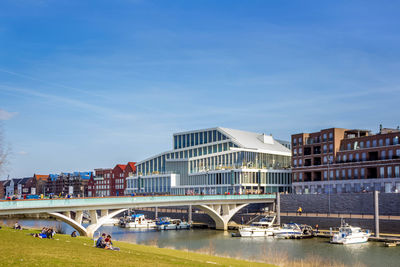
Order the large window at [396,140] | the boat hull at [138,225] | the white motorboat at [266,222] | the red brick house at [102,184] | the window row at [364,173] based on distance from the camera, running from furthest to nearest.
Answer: the red brick house at [102,184] → the boat hull at [138,225] → the large window at [396,140] → the window row at [364,173] → the white motorboat at [266,222]

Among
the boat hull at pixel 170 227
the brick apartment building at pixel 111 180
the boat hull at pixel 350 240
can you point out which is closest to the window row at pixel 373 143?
the boat hull at pixel 350 240

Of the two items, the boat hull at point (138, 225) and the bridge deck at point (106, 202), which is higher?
the bridge deck at point (106, 202)

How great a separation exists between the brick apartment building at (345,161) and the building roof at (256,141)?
570 inches

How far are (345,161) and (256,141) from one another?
33969 mm

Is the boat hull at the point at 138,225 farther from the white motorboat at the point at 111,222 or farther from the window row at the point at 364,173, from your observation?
the window row at the point at 364,173

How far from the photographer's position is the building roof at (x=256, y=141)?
406 ft

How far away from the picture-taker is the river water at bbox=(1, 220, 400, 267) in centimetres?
5288

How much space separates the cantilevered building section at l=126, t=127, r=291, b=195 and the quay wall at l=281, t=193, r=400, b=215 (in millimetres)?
17750

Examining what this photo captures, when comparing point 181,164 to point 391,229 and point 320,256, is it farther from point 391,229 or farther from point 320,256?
point 320,256

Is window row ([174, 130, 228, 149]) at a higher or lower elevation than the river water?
higher

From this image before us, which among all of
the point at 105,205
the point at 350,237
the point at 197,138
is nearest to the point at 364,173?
the point at 350,237

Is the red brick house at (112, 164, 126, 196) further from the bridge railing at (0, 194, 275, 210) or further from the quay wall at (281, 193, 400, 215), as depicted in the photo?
the bridge railing at (0, 194, 275, 210)

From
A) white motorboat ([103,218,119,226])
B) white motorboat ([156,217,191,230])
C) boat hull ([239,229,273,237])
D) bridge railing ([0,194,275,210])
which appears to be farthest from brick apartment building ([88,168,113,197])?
boat hull ([239,229,273,237])

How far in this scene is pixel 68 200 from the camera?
6069 centimetres
